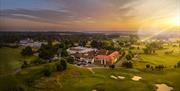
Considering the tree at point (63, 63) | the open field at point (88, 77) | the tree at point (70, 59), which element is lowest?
the open field at point (88, 77)

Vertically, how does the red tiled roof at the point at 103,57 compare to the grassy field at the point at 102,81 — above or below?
above

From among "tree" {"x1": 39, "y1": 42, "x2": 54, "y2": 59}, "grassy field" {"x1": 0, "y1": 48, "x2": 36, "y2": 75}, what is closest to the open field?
"grassy field" {"x1": 0, "y1": 48, "x2": 36, "y2": 75}

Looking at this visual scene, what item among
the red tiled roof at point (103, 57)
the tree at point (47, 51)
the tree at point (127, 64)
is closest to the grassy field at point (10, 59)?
the tree at point (47, 51)

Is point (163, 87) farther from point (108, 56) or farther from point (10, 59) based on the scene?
point (10, 59)

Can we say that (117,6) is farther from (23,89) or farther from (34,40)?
(23,89)

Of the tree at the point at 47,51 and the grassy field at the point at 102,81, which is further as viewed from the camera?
the tree at the point at 47,51

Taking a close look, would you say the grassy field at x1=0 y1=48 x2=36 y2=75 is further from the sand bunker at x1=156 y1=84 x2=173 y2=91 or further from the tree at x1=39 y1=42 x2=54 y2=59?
the sand bunker at x1=156 y1=84 x2=173 y2=91

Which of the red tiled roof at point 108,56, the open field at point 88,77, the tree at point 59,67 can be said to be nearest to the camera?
the open field at point 88,77

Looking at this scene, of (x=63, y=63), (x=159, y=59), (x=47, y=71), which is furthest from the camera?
(x=159, y=59)

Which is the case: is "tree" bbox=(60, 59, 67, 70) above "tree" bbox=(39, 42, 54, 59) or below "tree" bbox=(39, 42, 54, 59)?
below

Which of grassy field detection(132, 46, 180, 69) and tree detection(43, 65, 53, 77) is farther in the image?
grassy field detection(132, 46, 180, 69)

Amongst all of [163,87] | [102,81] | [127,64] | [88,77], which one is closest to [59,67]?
[88,77]

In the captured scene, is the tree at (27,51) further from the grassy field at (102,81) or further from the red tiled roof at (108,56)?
the red tiled roof at (108,56)

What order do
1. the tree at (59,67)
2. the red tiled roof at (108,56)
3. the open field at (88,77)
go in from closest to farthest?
1. the open field at (88,77)
2. the tree at (59,67)
3. the red tiled roof at (108,56)
